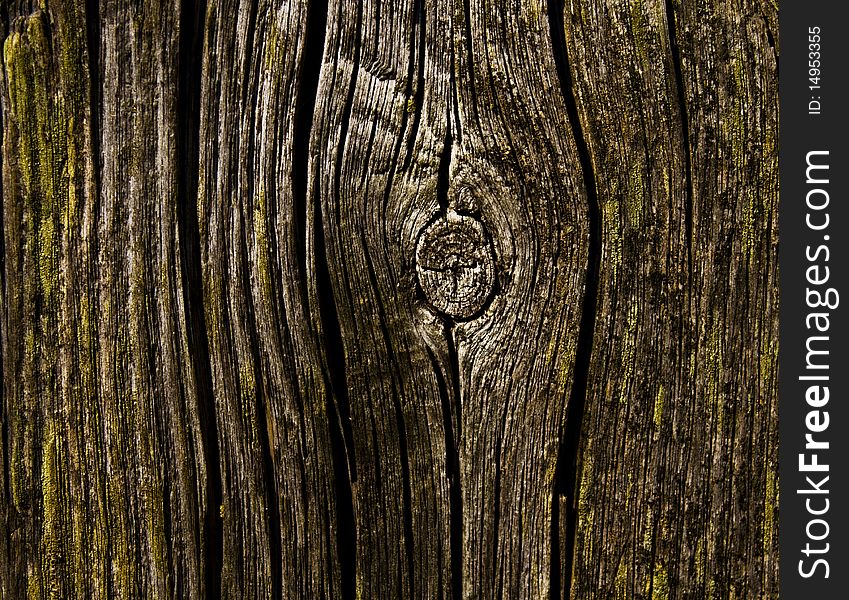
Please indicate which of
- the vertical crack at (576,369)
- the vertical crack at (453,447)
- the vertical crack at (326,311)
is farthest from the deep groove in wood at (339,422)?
the vertical crack at (576,369)

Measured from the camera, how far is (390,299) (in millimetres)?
1567

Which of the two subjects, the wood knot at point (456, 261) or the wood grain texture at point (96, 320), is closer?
the wood knot at point (456, 261)

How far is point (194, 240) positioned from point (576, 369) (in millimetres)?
959

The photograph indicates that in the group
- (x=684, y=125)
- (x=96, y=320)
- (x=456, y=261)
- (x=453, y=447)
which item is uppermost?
(x=684, y=125)

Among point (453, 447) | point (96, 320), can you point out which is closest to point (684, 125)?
point (453, 447)

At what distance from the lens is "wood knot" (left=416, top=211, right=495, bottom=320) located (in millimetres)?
1536

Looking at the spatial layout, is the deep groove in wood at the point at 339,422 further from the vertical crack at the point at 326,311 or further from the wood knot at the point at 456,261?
the wood knot at the point at 456,261

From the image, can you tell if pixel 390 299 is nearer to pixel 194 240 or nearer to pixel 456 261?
pixel 456 261

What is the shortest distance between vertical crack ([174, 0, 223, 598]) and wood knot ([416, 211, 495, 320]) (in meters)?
0.55

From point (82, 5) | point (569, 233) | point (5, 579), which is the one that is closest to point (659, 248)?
point (569, 233)

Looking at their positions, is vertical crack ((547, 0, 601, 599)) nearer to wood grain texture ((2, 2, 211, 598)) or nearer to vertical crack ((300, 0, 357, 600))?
vertical crack ((300, 0, 357, 600))

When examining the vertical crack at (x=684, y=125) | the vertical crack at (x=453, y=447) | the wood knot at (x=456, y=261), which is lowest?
the vertical crack at (x=453, y=447)

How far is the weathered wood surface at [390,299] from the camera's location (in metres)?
1.55

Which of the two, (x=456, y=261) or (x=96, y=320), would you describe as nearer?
(x=456, y=261)
